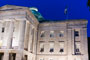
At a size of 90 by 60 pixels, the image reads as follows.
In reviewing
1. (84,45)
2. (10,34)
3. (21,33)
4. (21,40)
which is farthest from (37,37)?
(84,45)

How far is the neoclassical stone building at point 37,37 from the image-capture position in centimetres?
3384

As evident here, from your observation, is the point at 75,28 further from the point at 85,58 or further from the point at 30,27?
the point at 30,27

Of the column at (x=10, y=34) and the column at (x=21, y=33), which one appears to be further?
the column at (x=10, y=34)

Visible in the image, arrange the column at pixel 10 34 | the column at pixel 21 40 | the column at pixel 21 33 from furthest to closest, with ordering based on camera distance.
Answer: the column at pixel 10 34
the column at pixel 21 33
the column at pixel 21 40

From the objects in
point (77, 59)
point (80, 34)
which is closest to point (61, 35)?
Answer: point (80, 34)

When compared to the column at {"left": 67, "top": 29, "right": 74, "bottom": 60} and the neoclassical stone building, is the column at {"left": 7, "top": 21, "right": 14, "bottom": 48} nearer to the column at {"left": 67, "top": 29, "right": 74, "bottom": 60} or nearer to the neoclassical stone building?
the neoclassical stone building

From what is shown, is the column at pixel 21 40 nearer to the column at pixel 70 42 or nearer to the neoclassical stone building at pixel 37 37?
the neoclassical stone building at pixel 37 37

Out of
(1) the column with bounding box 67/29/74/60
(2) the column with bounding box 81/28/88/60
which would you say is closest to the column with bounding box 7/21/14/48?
(1) the column with bounding box 67/29/74/60

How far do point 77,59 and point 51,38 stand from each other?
29.8 ft

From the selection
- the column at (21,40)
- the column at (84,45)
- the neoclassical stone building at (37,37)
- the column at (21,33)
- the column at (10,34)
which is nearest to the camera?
the column at (21,40)

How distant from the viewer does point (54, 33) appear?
42.4 metres

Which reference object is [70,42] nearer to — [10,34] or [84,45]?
[84,45]

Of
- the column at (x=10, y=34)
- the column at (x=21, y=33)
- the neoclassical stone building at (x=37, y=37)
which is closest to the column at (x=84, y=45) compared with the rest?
the neoclassical stone building at (x=37, y=37)

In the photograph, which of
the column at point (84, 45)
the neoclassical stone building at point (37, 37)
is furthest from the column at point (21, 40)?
the column at point (84, 45)
